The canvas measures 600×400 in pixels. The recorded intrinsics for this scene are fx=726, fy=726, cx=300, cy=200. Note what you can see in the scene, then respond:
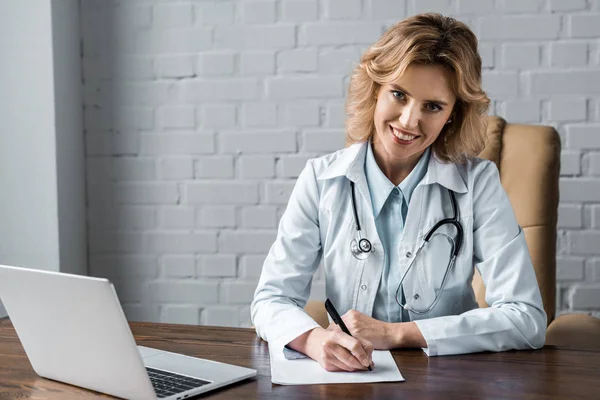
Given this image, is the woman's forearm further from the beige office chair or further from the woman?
the beige office chair

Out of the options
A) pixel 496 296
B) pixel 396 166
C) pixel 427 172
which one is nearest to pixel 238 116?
pixel 396 166

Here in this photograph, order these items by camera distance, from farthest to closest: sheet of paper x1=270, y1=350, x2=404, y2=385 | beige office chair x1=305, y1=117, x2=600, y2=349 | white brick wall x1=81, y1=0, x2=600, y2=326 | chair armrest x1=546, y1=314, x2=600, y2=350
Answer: white brick wall x1=81, y1=0, x2=600, y2=326 → beige office chair x1=305, y1=117, x2=600, y2=349 → chair armrest x1=546, y1=314, x2=600, y2=350 → sheet of paper x1=270, y1=350, x2=404, y2=385

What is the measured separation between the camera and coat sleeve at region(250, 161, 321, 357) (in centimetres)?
147

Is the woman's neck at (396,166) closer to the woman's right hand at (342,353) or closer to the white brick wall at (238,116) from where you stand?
the woman's right hand at (342,353)

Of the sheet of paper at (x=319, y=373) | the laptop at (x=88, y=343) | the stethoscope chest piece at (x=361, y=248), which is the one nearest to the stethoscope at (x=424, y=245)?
the stethoscope chest piece at (x=361, y=248)

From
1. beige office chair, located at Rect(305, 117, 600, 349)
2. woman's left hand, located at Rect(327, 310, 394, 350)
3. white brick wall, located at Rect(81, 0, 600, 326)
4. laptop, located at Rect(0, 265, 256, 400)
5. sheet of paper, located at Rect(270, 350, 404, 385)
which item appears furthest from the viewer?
white brick wall, located at Rect(81, 0, 600, 326)

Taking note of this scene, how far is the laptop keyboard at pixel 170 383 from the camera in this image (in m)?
1.06

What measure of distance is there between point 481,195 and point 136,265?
1472 mm

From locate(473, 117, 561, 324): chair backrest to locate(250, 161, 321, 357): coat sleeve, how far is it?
58 cm

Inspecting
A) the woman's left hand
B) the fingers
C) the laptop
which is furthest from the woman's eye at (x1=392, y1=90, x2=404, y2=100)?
the laptop

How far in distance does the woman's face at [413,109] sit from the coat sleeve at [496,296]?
166mm

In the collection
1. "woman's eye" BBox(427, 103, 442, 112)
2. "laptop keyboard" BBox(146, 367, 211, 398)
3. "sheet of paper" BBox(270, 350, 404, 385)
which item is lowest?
"sheet of paper" BBox(270, 350, 404, 385)

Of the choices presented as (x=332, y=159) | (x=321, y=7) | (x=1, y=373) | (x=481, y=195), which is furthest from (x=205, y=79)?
(x=1, y=373)

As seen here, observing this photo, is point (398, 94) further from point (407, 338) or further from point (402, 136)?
point (407, 338)
